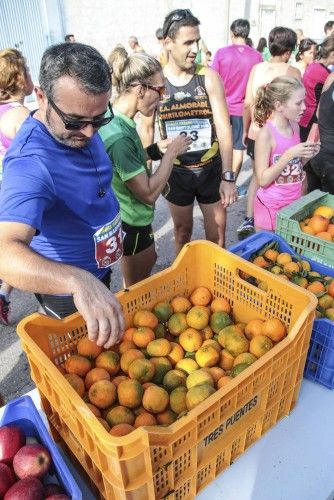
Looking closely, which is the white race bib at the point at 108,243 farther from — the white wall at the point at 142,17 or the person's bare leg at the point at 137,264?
the white wall at the point at 142,17

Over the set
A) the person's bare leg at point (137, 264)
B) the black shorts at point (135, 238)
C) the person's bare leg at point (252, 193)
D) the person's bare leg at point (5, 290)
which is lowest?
the person's bare leg at point (5, 290)

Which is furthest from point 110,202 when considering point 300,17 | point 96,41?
point 300,17

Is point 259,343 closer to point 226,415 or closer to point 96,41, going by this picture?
point 226,415

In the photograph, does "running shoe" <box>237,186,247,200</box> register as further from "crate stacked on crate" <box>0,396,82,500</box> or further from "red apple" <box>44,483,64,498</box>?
"red apple" <box>44,483,64,498</box>

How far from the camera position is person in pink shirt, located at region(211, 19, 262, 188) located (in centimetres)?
532

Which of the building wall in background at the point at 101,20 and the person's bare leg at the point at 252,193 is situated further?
the building wall in background at the point at 101,20

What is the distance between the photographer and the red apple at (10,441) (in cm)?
113

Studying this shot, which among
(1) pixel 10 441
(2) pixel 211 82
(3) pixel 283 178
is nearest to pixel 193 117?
(2) pixel 211 82

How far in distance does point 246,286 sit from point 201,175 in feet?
5.78

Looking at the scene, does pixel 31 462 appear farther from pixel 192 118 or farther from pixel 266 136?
pixel 192 118

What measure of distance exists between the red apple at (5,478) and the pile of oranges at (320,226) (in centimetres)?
168

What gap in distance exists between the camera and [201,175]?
125 inches

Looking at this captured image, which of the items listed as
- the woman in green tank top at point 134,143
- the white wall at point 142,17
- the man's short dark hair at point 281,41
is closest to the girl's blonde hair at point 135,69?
the woman in green tank top at point 134,143

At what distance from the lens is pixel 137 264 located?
8.73 ft
